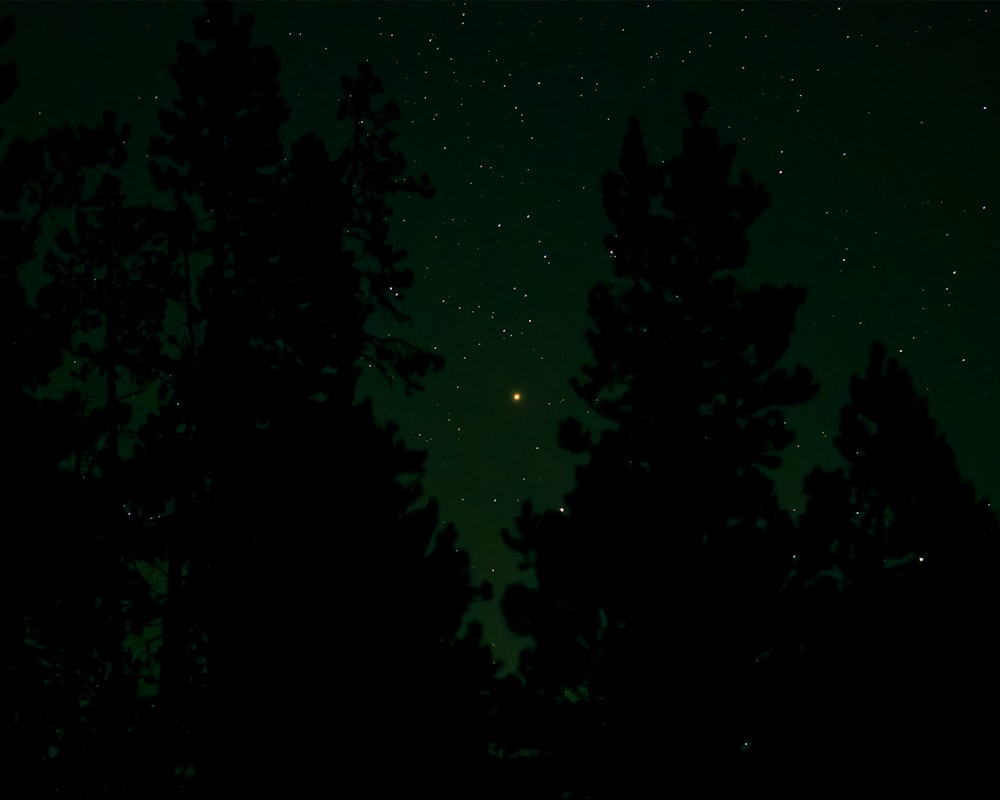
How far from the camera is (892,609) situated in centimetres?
1867

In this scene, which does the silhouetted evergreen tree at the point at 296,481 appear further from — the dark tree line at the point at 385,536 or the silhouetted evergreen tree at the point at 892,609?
the silhouetted evergreen tree at the point at 892,609

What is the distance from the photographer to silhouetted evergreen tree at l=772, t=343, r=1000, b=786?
1686 centimetres

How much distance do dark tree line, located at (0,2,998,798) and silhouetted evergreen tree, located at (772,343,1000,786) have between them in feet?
0.20

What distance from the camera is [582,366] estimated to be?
18562 mm

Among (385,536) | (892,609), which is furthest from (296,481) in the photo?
(892,609)

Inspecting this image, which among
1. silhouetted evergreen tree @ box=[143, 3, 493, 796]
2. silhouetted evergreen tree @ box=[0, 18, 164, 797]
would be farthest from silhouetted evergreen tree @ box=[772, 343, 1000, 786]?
silhouetted evergreen tree @ box=[0, 18, 164, 797]

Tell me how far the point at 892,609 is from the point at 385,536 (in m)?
10.3

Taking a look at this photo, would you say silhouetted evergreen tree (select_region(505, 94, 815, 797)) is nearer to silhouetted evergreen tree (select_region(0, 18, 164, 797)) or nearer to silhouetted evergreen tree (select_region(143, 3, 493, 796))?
silhouetted evergreen tree (select_region(143, 3, 493, 796))

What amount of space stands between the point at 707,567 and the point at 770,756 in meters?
3.21

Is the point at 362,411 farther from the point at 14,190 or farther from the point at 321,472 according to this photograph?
the point at 14,190

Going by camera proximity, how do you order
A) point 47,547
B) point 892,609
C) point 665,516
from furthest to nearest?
point 892,609
point 665,516
point 47,547

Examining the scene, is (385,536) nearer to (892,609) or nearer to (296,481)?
(296,481)

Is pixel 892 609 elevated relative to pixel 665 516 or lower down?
lower down

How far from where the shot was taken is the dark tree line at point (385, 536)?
43.7ft
